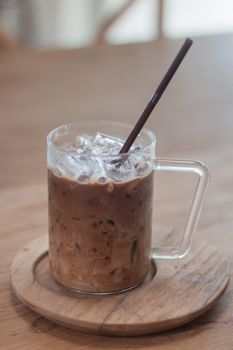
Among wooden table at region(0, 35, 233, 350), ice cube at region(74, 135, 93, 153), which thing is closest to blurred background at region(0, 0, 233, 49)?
wooden table at region(0, 35, 233, 350)

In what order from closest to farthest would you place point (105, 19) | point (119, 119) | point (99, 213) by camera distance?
point (99, 213) < point (119, 119) < point (105, 19)

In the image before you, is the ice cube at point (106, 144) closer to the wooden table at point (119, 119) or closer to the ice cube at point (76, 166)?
the ice cube at point (76, 166)

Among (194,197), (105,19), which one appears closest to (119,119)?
(194,197)

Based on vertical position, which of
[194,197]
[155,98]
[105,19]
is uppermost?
[155,98]

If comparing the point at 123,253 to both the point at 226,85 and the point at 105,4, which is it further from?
the point at 105,4

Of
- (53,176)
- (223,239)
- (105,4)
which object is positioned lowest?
(105,4)

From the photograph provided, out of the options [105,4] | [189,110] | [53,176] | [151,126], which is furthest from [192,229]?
[105,4]

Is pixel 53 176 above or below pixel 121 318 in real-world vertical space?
above

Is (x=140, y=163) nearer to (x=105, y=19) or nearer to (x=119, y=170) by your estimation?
(x=119, y=170)
